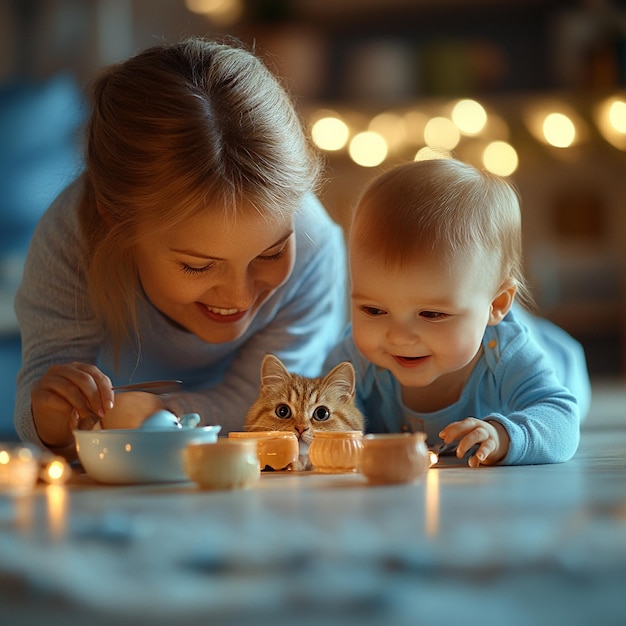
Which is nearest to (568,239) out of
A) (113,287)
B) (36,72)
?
(36,72)

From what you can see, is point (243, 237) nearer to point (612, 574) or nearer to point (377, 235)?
point (377, 235)

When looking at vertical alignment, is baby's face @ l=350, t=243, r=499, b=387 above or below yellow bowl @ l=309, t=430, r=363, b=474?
above

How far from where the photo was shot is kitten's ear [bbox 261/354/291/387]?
1.15 m

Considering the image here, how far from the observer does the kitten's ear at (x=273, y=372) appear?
1151 millimetres

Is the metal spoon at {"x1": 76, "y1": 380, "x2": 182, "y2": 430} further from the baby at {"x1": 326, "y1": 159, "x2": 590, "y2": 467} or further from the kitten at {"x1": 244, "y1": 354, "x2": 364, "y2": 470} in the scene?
the baby at {"x1": 326, "y1": 159, "x2": 590, "y2": 467}

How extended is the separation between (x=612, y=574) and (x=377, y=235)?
0.68 meters

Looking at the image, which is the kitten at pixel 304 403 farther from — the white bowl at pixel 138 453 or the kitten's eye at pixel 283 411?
the white bowl at pixel 138 453

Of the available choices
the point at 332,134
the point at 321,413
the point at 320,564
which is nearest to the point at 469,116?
the point at 332,134

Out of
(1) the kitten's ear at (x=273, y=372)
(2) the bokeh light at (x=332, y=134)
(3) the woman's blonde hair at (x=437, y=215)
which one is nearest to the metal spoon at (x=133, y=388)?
(1) the kitten's ear at (x=273, y=372)

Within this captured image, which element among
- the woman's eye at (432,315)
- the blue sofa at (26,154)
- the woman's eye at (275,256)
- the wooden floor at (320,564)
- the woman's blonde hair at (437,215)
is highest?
the blue sofa at (26,154)

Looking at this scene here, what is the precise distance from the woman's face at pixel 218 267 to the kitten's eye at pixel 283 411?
23cm

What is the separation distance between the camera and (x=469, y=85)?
3422mm

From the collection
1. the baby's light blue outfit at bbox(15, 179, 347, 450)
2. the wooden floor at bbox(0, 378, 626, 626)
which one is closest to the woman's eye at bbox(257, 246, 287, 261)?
the baby's light blue outfit at bbox(15, 179, 347, 450)

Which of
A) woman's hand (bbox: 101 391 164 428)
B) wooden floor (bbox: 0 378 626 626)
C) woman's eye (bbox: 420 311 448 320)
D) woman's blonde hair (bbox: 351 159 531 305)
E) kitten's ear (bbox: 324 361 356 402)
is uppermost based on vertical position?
woman's blonde hair (bbox: 351 159 531 305)
